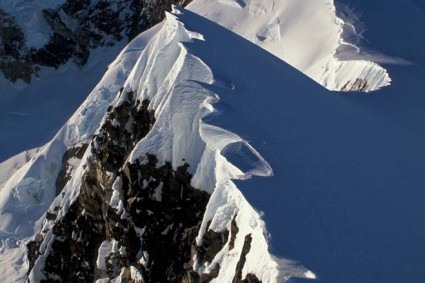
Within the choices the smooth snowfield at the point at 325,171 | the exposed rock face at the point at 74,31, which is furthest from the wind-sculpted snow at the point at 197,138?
the exposed rock face at the point at 74,31

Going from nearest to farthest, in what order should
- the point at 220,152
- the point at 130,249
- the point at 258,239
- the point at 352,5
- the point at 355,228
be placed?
the point at 258,239, the point at 355,228, the point at 220,152, the point at 130,249, the point at 352,5

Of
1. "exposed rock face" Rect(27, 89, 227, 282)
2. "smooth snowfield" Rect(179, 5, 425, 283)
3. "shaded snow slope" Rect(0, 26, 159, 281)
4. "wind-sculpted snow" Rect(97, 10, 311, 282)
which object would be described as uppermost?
"smooth snowfield" Rect(179, 5, 425, 283)

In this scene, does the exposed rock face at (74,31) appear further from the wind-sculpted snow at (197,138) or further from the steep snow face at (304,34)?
the wind-sculpted snow at (197,138)

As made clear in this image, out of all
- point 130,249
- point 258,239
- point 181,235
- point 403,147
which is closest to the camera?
point 258,239

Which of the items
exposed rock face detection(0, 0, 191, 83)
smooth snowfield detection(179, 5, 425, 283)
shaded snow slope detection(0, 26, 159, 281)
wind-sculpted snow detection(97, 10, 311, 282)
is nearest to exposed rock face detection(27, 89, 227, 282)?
wind-sculpted snow detection(97, 10, 311, 282)

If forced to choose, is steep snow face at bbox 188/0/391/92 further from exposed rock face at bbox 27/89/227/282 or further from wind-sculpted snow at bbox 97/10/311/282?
exposed rock face at bbox 27/89/227/282

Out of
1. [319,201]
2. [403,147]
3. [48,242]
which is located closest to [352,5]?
[403,147]

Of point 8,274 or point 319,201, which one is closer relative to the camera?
point 319,201

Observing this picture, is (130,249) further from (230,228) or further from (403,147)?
(403,147)
